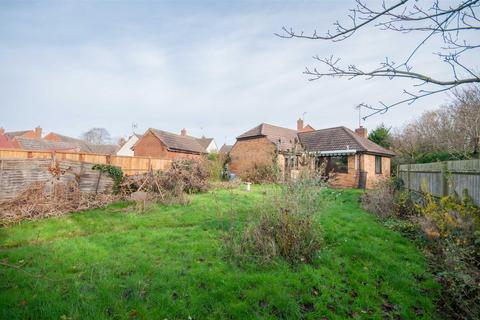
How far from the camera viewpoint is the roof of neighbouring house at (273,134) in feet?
75.7

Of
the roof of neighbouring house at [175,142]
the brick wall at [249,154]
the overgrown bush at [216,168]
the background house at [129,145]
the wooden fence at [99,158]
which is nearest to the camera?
the wooden fence at [99,158]

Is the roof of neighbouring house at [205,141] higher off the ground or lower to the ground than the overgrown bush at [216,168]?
higher

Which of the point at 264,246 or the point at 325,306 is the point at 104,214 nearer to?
the point at 264,246

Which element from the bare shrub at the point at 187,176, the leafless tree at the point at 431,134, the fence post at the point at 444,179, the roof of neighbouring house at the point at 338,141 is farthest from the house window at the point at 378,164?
the fence post at the point at 444,179

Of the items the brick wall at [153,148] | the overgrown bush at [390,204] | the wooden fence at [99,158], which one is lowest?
the overgrown bush at [390,204]

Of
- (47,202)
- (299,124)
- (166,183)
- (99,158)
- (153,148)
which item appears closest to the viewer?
(47,202)

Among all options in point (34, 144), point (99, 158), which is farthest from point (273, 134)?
point (34, 144)

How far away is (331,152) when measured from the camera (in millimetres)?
22000

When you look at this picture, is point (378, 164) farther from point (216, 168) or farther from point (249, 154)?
point (216, 168)

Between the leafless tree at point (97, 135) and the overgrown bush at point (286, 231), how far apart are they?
70634 millimetres

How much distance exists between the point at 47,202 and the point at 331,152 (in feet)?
65.1

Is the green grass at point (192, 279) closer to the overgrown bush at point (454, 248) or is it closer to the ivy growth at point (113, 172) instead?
the overgrown bush at point (454, 248)

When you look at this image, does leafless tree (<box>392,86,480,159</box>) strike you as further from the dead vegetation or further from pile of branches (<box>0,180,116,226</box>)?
pile of branches (<box>0,180,116,226</box>)

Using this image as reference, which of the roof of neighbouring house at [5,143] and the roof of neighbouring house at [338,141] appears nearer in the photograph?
the roof of neighbouring house at [338,141]
